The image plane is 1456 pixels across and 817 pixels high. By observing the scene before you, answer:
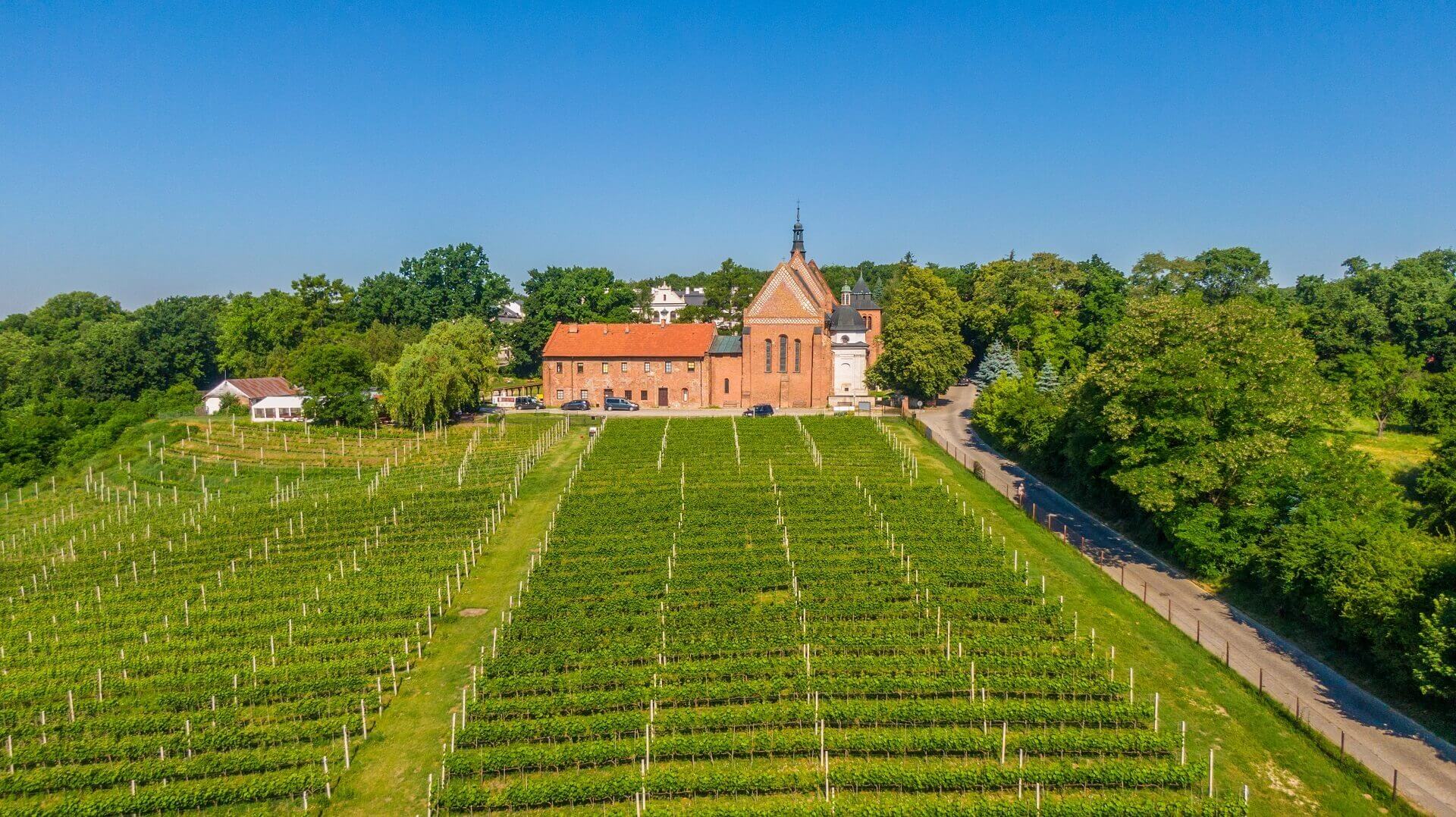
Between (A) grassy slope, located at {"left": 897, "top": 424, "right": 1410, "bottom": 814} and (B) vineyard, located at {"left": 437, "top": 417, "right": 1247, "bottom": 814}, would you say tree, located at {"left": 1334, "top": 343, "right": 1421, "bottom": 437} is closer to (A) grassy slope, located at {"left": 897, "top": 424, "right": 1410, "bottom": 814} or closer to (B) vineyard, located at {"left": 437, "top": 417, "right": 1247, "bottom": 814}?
(A) grassy slope, located at {"left": 897, "top": 424, "right": 1410, "bottom": 814}

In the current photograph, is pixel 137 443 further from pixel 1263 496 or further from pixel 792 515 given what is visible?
pixel 1263 496

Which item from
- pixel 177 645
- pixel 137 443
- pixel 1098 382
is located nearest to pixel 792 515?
pixel 1098 382

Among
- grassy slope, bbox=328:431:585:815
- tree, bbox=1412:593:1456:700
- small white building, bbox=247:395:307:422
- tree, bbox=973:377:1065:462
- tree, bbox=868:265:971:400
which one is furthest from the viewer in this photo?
small white building, bbox=247:395:307:422

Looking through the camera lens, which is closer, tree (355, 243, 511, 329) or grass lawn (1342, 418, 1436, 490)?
grass lawn (1342, 418, 1436, 490)

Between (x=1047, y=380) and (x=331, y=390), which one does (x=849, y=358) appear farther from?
(x=331, y=390)

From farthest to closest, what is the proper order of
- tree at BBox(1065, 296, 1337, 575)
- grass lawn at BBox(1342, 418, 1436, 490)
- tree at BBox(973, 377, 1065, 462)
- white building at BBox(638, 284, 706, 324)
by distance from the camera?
1. white building at BBox(638, 284, 706, 324)
2. tree at BBox(973, 377, 1065, 462)
3. grass lawn at BBox(1342, 418, 1436, 490)
4. tree at BBox(1065, 296, 1337, 575)

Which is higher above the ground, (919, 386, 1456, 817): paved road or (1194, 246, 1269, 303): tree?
(1194, 246, 1269, 303): tree

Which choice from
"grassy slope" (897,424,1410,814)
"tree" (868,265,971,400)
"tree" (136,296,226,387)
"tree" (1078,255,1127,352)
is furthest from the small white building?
"tree" (1078,255,1127,352)

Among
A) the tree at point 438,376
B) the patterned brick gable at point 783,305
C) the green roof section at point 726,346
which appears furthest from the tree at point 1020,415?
the tree at point 438,376
